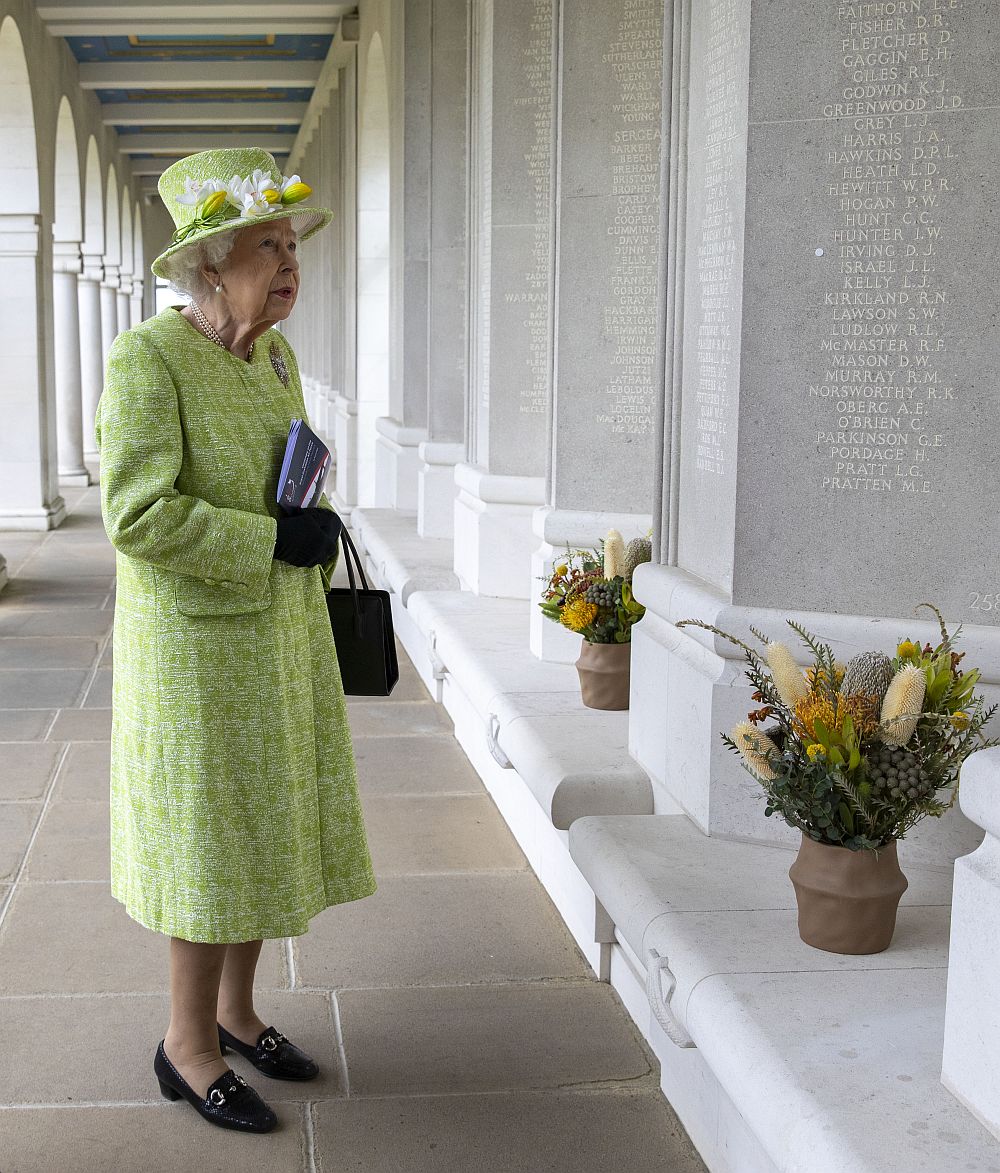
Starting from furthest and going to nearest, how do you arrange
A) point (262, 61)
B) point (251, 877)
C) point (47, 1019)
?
point (262, 61), point (47, 1019), point (251, 877)

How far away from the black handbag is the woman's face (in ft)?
1.93

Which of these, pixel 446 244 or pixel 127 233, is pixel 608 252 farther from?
pixel 127 233

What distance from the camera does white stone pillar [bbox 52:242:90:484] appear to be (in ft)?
52.6

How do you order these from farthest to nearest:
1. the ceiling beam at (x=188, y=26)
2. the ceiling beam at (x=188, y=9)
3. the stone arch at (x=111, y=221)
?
the stone arch at (x=111, y=221) < the ceiling beam at (x=188, y=26) < the ceiling beam at (x=188, y=9)

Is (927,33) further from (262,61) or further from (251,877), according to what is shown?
(262,61)

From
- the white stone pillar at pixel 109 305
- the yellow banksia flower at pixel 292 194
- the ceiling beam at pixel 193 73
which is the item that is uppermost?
the ceiling beam at pixel 193 73

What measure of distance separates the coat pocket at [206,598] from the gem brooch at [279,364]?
51 centimetres

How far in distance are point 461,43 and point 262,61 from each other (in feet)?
33.0

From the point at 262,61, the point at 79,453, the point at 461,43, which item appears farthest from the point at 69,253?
the point at 461,43

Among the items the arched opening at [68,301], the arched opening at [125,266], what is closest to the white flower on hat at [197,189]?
the arched opening at [68,301]

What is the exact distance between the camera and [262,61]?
1766 cm

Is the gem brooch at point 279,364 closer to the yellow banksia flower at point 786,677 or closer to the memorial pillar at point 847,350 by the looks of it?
the memorial pillar at point 847,350

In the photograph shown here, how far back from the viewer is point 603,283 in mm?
5227

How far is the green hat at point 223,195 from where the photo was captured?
2773mm
